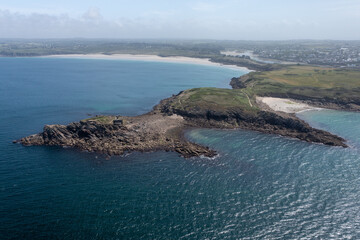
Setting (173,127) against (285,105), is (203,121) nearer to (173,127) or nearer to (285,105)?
(173,127)

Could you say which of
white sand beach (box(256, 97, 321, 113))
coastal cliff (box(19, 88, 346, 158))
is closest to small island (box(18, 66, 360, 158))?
coastal cliff (box(19, 88, 346, 158))

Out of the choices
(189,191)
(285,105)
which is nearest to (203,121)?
(189,191)

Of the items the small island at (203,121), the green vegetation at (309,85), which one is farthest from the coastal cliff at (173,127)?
the green vegetation at (309,85)

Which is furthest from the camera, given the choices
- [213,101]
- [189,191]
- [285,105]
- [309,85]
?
[309,85]

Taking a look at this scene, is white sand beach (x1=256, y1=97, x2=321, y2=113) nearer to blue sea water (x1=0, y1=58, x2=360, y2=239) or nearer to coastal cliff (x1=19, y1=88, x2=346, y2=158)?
coastal cliff (x1=19, y1=88, x2=346, y2=158)

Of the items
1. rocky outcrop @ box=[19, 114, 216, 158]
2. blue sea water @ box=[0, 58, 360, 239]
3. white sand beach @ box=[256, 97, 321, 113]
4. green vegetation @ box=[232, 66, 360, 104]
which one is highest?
green vegetation @ box=[232, 66, 360, 104]

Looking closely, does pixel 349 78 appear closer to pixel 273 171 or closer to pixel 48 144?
pixel 273 171

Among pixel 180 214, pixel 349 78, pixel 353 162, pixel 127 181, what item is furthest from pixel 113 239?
pixel 349 78
